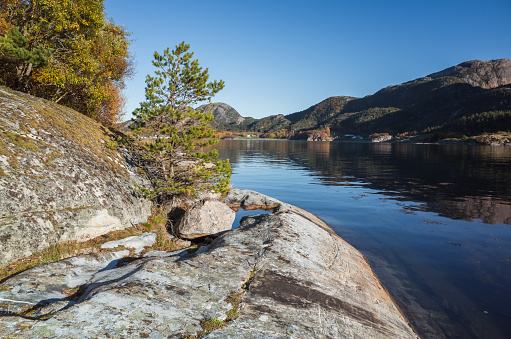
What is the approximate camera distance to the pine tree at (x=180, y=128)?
1318 cm

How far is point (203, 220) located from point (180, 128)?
5.26 m

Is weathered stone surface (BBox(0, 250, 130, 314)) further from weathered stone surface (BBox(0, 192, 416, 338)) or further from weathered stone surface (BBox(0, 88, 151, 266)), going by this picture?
weathered stone surface (BBox(0, 88, 151, 266))

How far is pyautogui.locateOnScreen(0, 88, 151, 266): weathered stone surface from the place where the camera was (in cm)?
800

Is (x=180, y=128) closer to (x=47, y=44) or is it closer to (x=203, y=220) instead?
(x=203, y=220)

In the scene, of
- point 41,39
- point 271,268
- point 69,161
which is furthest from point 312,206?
point 41,39

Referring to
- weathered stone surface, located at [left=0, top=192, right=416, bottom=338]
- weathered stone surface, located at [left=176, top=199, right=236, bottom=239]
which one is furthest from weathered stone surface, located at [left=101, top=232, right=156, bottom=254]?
weathered stone surface, located at [left=176, top=199, right=236, bottom=239]

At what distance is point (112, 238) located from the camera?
10258 millimetres

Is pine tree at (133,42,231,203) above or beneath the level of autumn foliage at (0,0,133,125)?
beneath

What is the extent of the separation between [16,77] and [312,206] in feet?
76.9

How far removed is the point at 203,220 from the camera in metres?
13.4

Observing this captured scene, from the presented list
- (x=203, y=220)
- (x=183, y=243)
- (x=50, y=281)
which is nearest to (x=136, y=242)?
(x=183, y=243)

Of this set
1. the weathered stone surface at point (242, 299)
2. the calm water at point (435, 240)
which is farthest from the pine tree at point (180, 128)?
the calm water at point (435, 240)

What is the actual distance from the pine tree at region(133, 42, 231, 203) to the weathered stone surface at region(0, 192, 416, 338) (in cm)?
513

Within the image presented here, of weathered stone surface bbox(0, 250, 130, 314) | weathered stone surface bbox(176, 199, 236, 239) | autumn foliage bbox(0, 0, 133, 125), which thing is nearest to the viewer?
weathered stone surface bbox(0, 250, 130, 314)
